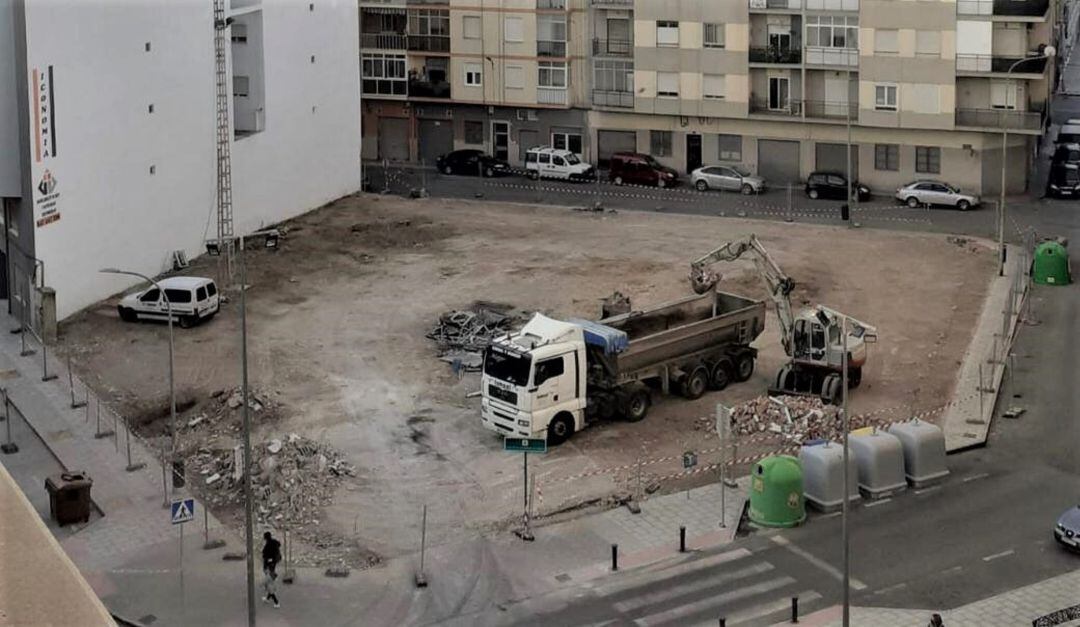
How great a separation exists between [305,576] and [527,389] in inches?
326

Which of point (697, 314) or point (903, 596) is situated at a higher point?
point (697, 314)

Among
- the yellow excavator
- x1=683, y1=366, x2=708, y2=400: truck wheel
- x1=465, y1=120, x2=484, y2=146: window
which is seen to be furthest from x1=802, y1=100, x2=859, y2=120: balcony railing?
x1=683, y1=366, x2=708, y2=400: truck wheel

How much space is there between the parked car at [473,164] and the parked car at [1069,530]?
46.4 metres

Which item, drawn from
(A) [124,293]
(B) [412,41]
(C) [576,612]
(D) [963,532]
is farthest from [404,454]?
(B) [412,41]

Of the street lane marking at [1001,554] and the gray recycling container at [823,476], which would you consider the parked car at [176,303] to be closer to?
the gray recycling container at [823,476]

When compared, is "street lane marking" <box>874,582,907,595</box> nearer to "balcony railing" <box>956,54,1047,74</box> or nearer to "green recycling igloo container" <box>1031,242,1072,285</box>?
"green recycling igloo container" <box>1031,242,1072,285</box>

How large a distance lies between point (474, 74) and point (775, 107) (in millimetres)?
14451

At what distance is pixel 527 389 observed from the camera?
4091 cm

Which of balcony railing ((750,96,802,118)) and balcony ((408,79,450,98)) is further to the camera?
balcony ((408,79,450,98))

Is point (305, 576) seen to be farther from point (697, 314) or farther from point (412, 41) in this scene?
point (412, 41)

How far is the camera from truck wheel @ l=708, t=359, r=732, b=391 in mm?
45562

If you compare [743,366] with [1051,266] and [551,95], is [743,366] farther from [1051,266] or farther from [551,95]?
[551,95]

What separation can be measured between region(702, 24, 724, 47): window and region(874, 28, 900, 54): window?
700 cm

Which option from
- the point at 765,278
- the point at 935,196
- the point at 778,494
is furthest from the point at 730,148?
the point at 778,494
